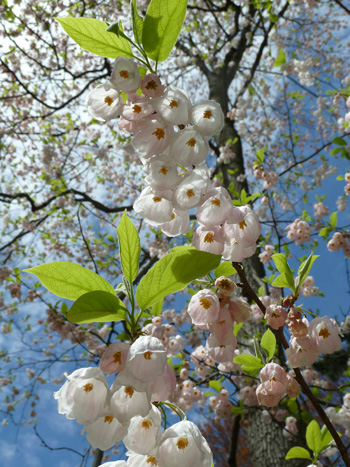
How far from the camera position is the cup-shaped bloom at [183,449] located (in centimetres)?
66

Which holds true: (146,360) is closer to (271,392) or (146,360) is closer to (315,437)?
(271,392)

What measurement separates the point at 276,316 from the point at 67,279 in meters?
0.68

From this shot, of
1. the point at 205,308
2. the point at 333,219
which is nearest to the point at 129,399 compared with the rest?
the point at 205,308

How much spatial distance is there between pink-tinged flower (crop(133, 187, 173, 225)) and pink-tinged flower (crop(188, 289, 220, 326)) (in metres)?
0.24

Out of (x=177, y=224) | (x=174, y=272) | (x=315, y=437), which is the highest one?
(x=177, y=224)

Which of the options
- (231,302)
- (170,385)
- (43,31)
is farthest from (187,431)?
(43,31)

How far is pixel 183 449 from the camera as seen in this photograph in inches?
26.5

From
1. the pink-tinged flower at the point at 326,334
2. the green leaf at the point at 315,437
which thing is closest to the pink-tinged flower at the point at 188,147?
the pink-tinged flower at the point at 326,334

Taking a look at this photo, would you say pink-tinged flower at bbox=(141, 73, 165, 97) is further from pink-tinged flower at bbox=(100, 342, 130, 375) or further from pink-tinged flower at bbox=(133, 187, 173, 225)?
pink-tinged flower at bbox=(100, 342, 130, 375)

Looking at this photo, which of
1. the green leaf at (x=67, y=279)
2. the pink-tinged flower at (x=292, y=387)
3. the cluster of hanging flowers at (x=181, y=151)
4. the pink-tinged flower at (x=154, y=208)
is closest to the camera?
the green leaf at (x=67, y=279)

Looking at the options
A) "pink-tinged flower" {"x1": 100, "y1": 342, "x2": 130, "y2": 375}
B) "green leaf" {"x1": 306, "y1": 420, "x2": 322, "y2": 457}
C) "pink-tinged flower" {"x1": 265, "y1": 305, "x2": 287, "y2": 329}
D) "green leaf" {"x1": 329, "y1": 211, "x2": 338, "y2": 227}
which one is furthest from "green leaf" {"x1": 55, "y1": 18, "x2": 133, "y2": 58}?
"green leaf" {"x1": 329, "y1": 211, "x2": 338, "y2": 227}

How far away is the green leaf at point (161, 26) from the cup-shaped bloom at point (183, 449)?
864 millimetres

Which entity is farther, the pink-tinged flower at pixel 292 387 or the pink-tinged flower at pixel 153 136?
the pink-tinged flower at pixel 292 387

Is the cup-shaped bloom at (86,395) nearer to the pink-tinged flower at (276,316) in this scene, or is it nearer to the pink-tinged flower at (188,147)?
the pink-tinged flower at (188,147)
